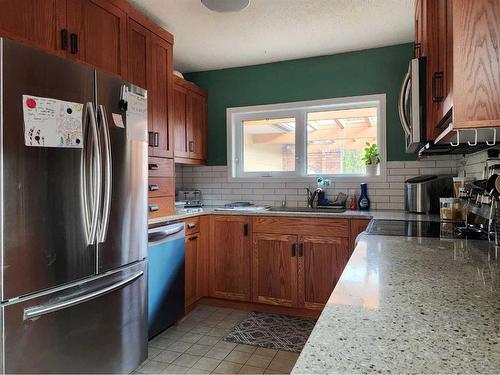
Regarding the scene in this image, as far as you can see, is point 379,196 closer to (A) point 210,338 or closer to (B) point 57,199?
(A) point 210,338

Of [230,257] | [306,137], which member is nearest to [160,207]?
[230,257]

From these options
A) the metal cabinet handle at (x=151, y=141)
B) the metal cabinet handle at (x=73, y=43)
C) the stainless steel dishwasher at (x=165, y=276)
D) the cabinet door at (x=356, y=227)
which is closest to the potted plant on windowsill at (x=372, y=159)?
the cabinet door at (x=356, y=227)

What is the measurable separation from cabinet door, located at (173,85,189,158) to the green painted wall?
492 millimetres

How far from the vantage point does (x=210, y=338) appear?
8.03ft

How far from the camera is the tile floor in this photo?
2.03 metres

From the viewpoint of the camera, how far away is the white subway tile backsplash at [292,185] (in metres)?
3.08

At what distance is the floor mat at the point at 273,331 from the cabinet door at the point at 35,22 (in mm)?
2127

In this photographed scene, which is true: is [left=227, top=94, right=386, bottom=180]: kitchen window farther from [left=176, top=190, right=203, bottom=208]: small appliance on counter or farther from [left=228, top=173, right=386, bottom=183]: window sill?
[left=176, top=190, right=203, bottom=208]: small appliance on counter

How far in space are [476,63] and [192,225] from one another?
7.78ft

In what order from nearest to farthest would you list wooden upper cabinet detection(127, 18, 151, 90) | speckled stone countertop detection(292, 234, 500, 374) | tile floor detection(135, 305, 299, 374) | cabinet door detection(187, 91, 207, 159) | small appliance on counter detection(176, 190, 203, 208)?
speckled stone countertop detection(292, 234, 500, 374) < tile floor detection(135, 305, 299, 374) < wooden upper cabinet detection(127, 18, 151, 90) < cabinet door detection(187, 91, 207, 159) < small appliance on counter detection(176, 190, 203, 208)

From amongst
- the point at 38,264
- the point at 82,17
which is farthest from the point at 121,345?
the point at 82,17

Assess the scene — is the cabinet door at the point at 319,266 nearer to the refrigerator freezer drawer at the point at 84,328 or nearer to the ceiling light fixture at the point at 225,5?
the refrigerator freezer drawer at the point at 84,328

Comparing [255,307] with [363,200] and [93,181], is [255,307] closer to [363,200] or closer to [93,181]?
[363,200]

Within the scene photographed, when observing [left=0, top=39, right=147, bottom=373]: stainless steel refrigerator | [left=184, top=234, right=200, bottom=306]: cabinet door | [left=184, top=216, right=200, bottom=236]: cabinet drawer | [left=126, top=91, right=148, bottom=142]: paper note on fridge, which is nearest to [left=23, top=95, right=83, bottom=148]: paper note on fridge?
[left=0, top=39, right=147, bottom=373]: stainless steel refrigerator
